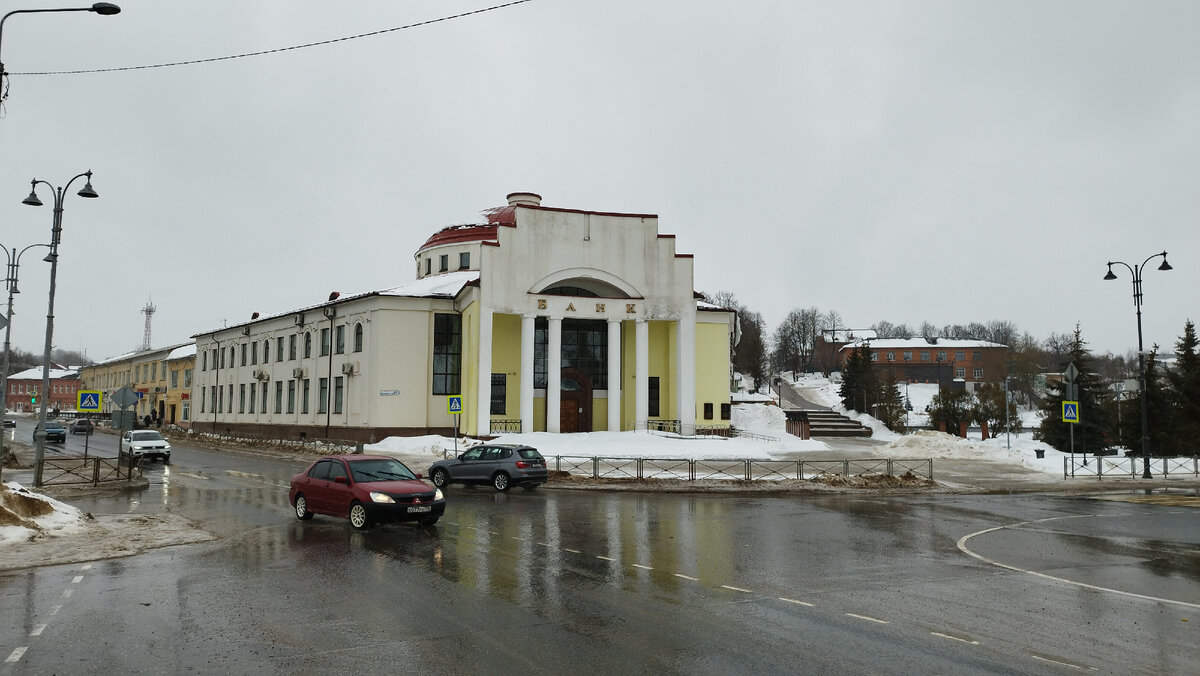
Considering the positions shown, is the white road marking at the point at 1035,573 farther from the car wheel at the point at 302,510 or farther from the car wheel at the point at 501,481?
the car wheel at the point at 501,481

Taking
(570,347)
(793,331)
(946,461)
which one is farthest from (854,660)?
(793,331)

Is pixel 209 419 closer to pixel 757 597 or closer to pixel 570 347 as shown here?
pixel 570 347

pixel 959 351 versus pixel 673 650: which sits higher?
pixel 959 351

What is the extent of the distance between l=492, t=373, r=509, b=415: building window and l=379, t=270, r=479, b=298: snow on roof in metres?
5.72

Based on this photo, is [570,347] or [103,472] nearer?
[103,472]

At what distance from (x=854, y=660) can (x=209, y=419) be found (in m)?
73.7

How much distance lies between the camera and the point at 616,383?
43.6 m

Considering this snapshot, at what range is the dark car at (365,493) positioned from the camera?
1505cm

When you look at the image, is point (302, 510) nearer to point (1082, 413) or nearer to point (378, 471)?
point (378, 471)

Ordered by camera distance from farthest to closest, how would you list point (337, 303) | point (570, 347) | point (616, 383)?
point (337, 303) → point (570, 347) → point (616, 383)

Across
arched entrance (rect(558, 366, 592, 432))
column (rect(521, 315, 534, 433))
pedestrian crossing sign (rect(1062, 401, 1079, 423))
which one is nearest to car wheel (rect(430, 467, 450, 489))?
column (rect(521, 315, 534, 433))

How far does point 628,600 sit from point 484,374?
1308 inches

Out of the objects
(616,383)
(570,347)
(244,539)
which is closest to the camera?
(244,539)

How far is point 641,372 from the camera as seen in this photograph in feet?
144
